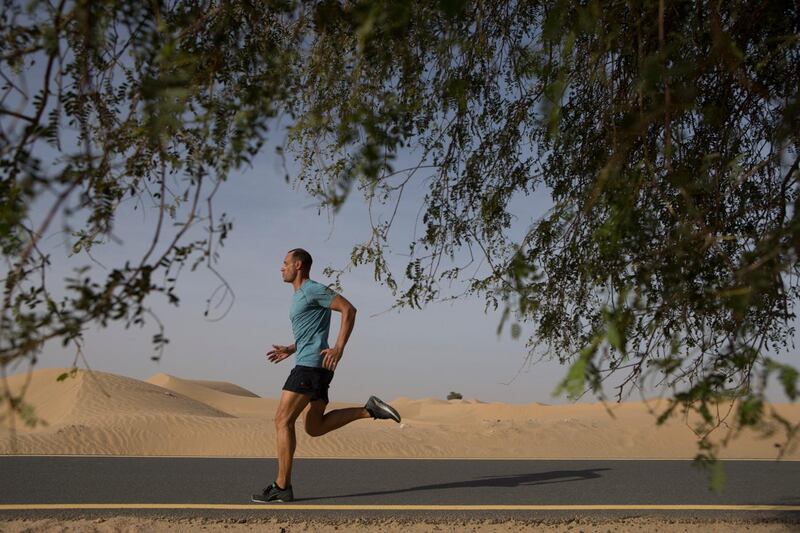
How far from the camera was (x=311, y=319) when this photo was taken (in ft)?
24.0

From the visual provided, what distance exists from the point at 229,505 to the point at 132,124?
448cm

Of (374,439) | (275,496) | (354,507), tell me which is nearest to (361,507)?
(354,507)

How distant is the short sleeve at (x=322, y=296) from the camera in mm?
7273

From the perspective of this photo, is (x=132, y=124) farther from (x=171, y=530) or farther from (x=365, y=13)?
(x=171, y=530)

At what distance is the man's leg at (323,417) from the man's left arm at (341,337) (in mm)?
582

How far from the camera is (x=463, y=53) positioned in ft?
19.5

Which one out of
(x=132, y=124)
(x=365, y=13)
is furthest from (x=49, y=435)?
(x=365, y=13)

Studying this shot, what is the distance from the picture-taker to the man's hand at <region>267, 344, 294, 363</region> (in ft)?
26.5

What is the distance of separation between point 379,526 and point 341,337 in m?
1.64

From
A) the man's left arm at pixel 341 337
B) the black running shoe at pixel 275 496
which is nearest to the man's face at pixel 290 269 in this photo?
the man's left arm at pixel 341 337

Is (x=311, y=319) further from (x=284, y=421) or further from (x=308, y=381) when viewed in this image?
(x=284, y=421)

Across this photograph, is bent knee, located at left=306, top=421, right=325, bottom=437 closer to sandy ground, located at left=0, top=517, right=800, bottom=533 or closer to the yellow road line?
the yellow road line

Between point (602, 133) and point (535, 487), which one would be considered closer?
point (602, 133)

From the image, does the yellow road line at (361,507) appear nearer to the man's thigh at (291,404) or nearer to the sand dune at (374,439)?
Result: the man's thigh at (291,404)
